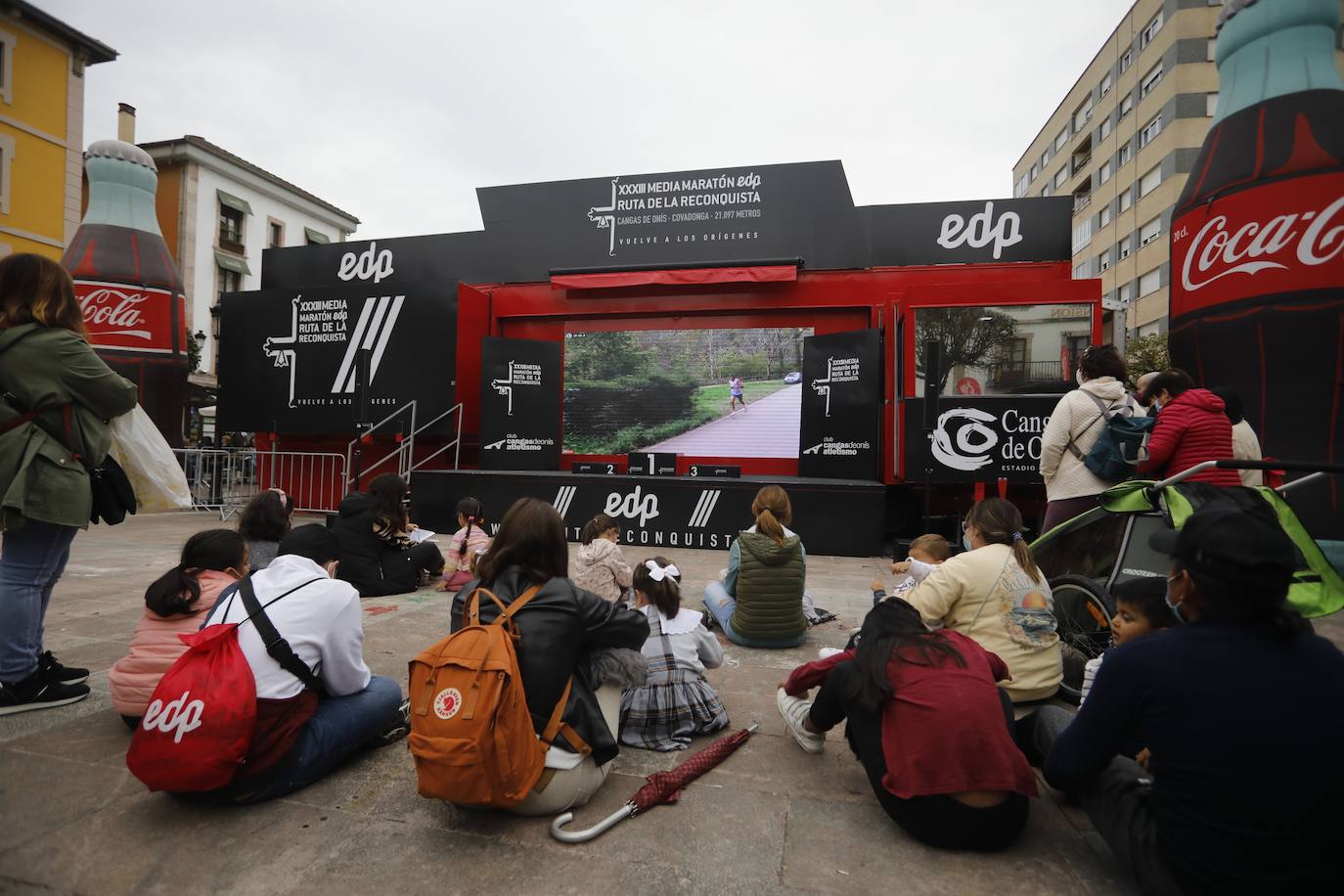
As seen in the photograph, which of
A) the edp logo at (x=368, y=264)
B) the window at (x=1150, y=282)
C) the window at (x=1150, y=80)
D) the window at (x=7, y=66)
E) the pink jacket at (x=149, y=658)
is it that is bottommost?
the pink jacket at (x=149, y=658)

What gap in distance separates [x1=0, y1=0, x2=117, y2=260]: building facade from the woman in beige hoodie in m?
23.4

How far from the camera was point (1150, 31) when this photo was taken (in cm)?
3094

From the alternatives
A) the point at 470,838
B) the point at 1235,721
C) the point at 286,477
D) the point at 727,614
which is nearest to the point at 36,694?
the point at 470,838

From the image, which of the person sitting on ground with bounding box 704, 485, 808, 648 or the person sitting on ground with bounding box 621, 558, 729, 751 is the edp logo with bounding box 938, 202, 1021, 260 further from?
the person sitting on ground with bounding box 621, 558, 729, 751

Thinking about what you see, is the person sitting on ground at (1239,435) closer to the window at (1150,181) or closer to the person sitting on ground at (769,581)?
the person sitting on ground at (769,581)

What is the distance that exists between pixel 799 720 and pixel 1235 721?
5.47 feet

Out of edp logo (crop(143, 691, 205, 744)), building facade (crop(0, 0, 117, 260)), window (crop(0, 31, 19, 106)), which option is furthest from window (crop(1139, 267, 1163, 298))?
window (crop(0, 31, 19, 106))

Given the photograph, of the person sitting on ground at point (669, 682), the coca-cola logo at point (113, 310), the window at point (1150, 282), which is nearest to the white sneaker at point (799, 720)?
the person sitting on ground at point (669, 682)

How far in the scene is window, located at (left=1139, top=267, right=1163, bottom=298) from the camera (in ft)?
96.1

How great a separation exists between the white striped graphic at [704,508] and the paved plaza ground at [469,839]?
5649 millimetres

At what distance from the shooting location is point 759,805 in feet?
8.48

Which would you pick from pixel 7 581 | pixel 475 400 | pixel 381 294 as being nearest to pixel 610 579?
pixel 7 581

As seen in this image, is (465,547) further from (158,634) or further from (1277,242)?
(1277,242)

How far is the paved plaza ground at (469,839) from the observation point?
2.09 metres
